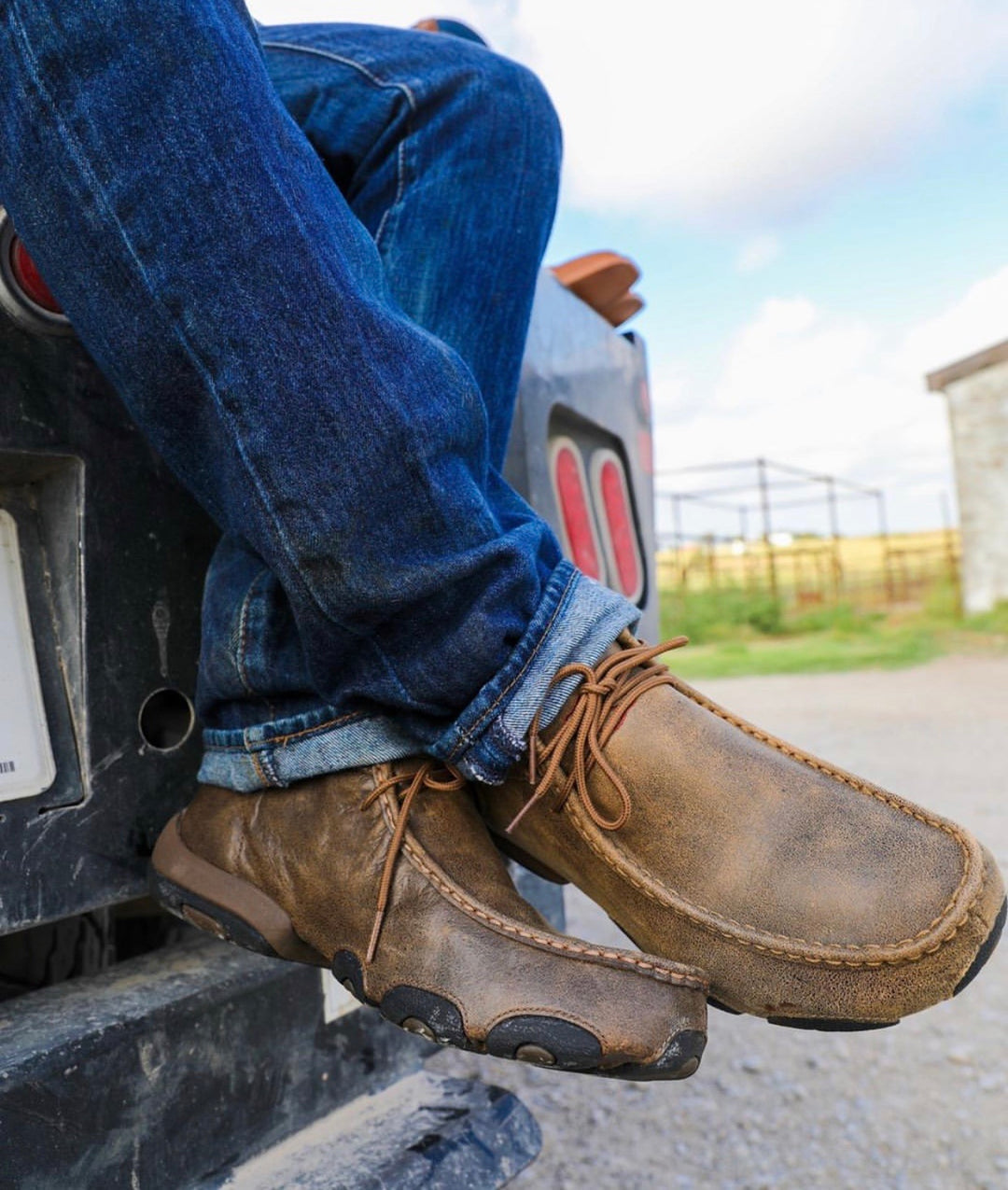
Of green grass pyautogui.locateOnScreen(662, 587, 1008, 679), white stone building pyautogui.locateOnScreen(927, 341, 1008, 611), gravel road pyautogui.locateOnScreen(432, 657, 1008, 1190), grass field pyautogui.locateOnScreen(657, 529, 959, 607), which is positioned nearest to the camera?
gravel road pyautogui.locateOnScreen(432, 657, 1008, 1190)

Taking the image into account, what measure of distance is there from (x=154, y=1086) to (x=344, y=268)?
26.3 inches

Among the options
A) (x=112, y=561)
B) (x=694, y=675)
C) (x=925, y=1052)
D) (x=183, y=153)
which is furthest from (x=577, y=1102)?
(x=694, y=675)

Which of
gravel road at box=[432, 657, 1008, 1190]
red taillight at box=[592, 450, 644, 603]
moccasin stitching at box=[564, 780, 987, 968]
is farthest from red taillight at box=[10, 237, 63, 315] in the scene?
gravel road at box=[432, 657, 1008, 1190]

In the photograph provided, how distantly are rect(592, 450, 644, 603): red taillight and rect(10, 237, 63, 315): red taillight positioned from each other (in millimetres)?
906

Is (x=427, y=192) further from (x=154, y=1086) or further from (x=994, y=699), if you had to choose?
(x=994, y=699)

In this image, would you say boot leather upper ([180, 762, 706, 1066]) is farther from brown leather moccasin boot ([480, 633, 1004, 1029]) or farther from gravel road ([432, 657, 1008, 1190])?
gravel road ([432, 657, 1008, 1190])

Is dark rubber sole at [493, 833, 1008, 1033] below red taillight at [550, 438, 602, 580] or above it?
below

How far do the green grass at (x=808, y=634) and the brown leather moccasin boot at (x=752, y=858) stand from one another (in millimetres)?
8131

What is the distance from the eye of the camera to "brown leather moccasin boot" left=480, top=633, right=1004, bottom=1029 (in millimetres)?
732

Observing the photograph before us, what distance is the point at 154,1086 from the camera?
2.82ft

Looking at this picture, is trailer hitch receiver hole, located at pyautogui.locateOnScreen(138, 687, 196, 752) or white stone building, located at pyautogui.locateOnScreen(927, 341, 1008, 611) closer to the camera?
trailer hitch receiver hole, located at pyautogui.locateOnScreen(138, 687, 196, 752)

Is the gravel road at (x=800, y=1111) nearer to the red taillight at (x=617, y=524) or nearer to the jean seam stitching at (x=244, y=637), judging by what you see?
the red taillight at (x=617, y=524)

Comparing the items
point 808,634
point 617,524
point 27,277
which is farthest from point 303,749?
point 808,634

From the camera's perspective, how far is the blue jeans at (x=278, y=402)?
705 millimetres
